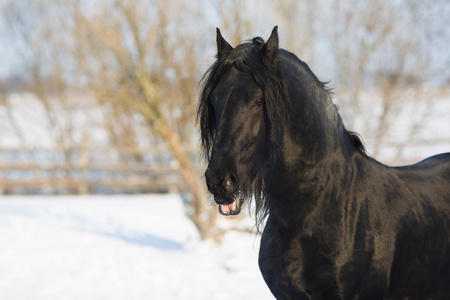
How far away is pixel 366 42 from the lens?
611 inches

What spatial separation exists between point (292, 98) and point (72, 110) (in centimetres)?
1773

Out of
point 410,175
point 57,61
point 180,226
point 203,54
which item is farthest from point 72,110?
point 410,175

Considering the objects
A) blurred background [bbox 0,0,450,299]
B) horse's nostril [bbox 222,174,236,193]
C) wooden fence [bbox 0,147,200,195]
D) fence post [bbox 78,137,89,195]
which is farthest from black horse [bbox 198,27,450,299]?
fence post [bbox 78,137,89,195]

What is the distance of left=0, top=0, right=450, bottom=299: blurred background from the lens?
1203 cm

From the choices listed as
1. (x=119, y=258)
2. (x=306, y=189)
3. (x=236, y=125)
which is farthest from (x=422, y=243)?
(x=119, y=258)

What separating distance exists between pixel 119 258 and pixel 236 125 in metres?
5.65

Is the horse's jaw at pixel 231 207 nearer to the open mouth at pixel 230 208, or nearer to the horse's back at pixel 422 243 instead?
the open mouth at pixel 230 208

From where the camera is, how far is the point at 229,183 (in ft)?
6.79

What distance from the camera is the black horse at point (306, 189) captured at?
221cm

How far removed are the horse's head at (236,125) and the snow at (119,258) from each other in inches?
55.1

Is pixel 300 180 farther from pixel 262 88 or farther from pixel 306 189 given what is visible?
pixel 262 88

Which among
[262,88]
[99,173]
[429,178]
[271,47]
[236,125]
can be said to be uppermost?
[271,47]

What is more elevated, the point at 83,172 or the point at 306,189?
the point at 306,189

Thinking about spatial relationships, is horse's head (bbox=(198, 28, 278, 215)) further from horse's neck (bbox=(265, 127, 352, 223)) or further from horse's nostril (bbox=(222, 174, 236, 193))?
horse's neck (bbox=(265, 127, 352, 223))
